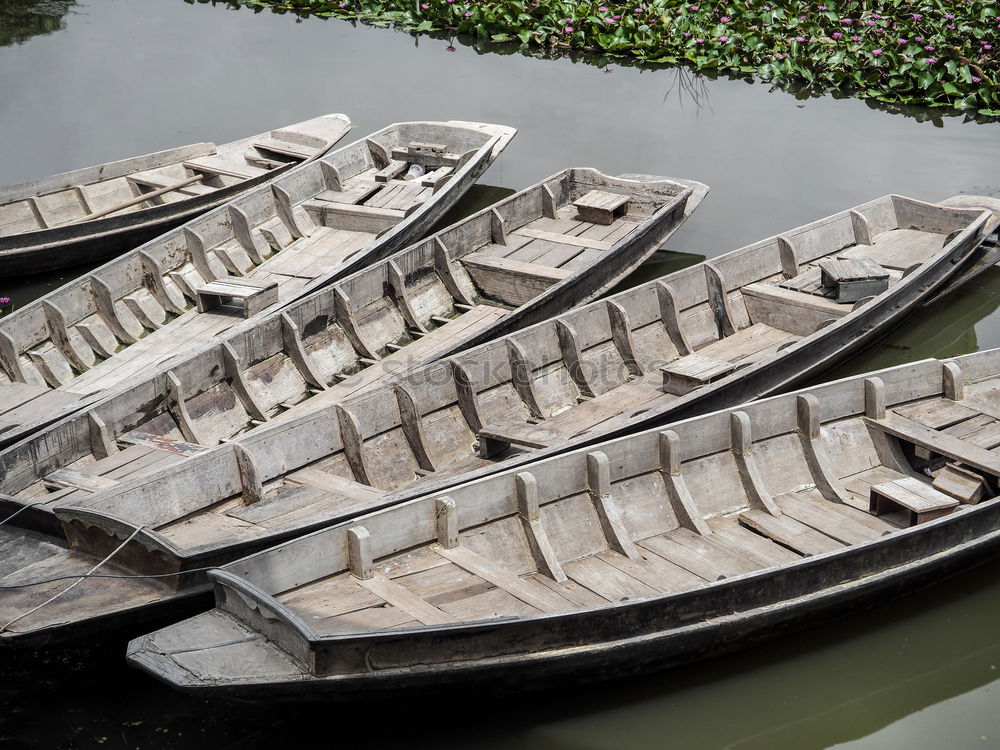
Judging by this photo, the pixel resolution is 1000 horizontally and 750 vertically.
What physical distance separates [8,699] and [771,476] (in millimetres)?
4220

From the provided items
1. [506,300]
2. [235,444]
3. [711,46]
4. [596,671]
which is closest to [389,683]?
[596,671]

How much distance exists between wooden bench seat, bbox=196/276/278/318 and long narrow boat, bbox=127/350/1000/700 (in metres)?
3.14

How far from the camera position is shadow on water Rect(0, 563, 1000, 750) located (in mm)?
5164

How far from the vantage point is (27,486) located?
602 cm

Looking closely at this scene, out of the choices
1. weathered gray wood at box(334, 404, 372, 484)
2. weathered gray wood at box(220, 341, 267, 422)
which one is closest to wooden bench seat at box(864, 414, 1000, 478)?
weathered gray wood at box(334, 404, 372, 484)

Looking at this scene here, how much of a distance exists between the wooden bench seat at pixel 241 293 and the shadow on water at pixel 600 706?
3239mm

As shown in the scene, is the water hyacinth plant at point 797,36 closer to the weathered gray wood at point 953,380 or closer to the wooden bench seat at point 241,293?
the weathered gray wood at point 953,380

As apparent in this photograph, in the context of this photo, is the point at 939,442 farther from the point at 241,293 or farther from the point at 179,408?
the point at 241,293

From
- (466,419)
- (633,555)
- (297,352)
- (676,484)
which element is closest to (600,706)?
(633,555)

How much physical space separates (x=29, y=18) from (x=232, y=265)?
36.0 ft

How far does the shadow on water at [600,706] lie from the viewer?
5.16 m

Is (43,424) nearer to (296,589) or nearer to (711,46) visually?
(296,589)

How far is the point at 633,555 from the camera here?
588 centimetres

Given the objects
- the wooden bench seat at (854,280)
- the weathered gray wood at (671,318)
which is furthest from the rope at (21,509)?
the wooden bench seat at (854,280)
